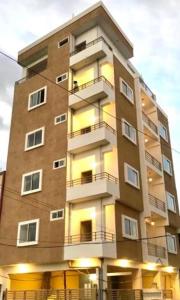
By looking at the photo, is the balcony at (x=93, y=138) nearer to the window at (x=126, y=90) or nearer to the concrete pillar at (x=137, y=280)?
the window at (x=126, y=90)

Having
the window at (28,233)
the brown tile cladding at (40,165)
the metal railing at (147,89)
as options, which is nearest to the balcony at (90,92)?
the brown tile cladding at (40,165)

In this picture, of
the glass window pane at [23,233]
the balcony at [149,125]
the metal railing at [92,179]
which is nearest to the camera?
the metal railing at [92,179]

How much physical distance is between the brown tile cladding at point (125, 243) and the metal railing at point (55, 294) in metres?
3.06

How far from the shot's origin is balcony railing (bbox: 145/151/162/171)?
1165 inches

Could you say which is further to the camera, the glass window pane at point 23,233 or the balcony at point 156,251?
the balcony at point 156,251

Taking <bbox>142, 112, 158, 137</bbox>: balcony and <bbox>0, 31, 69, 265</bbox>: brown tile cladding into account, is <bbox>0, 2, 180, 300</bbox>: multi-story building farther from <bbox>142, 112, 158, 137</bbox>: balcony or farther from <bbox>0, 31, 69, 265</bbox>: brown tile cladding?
<bbox>142, 112, 158, 137</bbox>: balcony

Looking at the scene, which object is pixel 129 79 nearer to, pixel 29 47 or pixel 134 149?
pixel 134 149

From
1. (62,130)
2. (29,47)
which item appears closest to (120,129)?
(62,130)

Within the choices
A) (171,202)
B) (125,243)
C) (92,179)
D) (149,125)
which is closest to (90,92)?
(92,179)

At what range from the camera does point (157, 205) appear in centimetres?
2881

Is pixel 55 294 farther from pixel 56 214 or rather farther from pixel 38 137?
pixel 38 137

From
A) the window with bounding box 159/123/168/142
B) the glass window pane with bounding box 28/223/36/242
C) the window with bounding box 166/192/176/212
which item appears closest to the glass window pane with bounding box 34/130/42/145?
the glass window pane with bounding box 28/223/36/242

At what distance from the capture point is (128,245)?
23.0 metres

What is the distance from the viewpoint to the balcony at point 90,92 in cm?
2567
